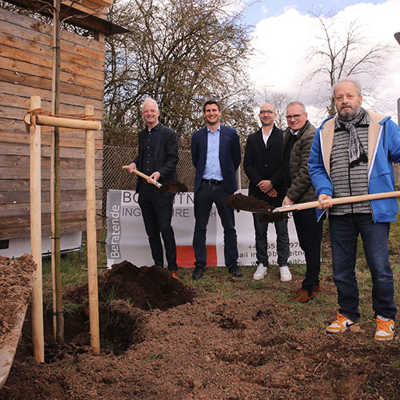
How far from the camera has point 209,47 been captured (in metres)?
12.4

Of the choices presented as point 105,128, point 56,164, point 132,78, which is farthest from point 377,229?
point 132,78

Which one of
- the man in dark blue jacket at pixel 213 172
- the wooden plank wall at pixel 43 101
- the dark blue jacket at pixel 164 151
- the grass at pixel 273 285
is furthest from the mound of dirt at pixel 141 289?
the wooden plank wall at pixel 43 101

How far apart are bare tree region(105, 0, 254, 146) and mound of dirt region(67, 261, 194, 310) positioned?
24.0 feet

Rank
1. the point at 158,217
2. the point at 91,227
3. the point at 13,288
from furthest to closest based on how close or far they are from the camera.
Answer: the point at 158,217
the point at 91,227
the point at 13,288

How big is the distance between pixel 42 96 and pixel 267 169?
3.50m

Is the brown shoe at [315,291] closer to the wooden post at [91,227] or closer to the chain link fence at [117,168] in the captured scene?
the wooden post at [91,227]

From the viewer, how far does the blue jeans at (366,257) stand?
3441 mm

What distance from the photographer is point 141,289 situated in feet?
15.3

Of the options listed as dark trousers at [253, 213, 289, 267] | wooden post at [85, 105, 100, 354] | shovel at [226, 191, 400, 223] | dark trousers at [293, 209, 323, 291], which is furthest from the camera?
dark trousers at [253, 213, 289, 267]

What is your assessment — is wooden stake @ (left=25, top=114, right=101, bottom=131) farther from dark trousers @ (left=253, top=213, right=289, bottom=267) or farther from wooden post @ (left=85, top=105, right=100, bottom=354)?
dark trousers @ (left=253, top=213, right=289, bottom=267)

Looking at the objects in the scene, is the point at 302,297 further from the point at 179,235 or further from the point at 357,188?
the point at 179,235

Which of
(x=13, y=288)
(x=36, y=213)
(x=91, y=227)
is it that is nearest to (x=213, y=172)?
(x=91, y=227)

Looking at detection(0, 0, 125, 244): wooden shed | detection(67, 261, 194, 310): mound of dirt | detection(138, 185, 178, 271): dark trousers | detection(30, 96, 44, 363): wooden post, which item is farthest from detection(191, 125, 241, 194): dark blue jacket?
detection(30, 96, 44, 363): wooden post

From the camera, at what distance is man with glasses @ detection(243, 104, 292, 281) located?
222 inches
